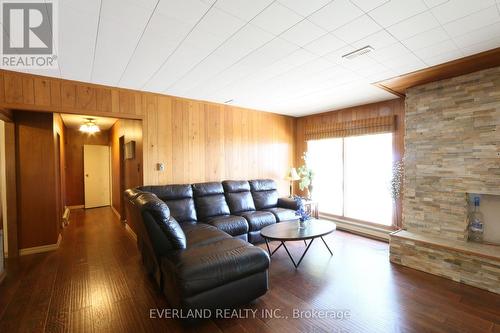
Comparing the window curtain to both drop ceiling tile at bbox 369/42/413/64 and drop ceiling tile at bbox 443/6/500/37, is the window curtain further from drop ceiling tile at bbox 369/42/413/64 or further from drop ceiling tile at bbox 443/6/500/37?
drop ceiling tile at bbox 443/6/500/37

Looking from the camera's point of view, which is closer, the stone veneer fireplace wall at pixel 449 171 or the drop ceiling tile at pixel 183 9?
the drop ceiling tile at pixel 183 9

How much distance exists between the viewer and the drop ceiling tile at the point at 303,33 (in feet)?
6.56

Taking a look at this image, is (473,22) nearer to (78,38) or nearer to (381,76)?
(381,76)

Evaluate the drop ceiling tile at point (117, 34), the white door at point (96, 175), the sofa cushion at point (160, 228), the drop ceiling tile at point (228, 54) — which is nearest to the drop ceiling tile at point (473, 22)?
the drop ceiling tile at point (228, 54)

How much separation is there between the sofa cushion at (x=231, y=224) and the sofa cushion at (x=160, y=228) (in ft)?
3.76

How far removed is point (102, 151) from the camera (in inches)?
309

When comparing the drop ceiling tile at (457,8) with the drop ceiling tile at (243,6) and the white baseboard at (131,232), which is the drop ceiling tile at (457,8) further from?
the white baseboard at (131,232)

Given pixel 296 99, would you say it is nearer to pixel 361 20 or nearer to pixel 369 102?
pixel 369 102

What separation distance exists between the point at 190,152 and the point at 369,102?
3498 mm

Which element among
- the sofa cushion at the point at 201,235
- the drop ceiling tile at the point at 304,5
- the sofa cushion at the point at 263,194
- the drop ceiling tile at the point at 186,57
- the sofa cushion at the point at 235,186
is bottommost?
the sofa cushion at the point at 201,235

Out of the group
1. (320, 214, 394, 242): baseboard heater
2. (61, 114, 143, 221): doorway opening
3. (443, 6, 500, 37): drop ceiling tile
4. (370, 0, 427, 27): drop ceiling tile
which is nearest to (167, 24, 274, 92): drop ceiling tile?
(370, 0, 427, 27): drop ceiling tile

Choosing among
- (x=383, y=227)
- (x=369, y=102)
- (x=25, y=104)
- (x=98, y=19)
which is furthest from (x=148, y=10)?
(x=383, y=227)

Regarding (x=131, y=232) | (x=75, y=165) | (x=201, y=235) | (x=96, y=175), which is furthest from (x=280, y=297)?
(x=75, y=165)

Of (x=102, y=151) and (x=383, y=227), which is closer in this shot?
(x=383, y=227)
